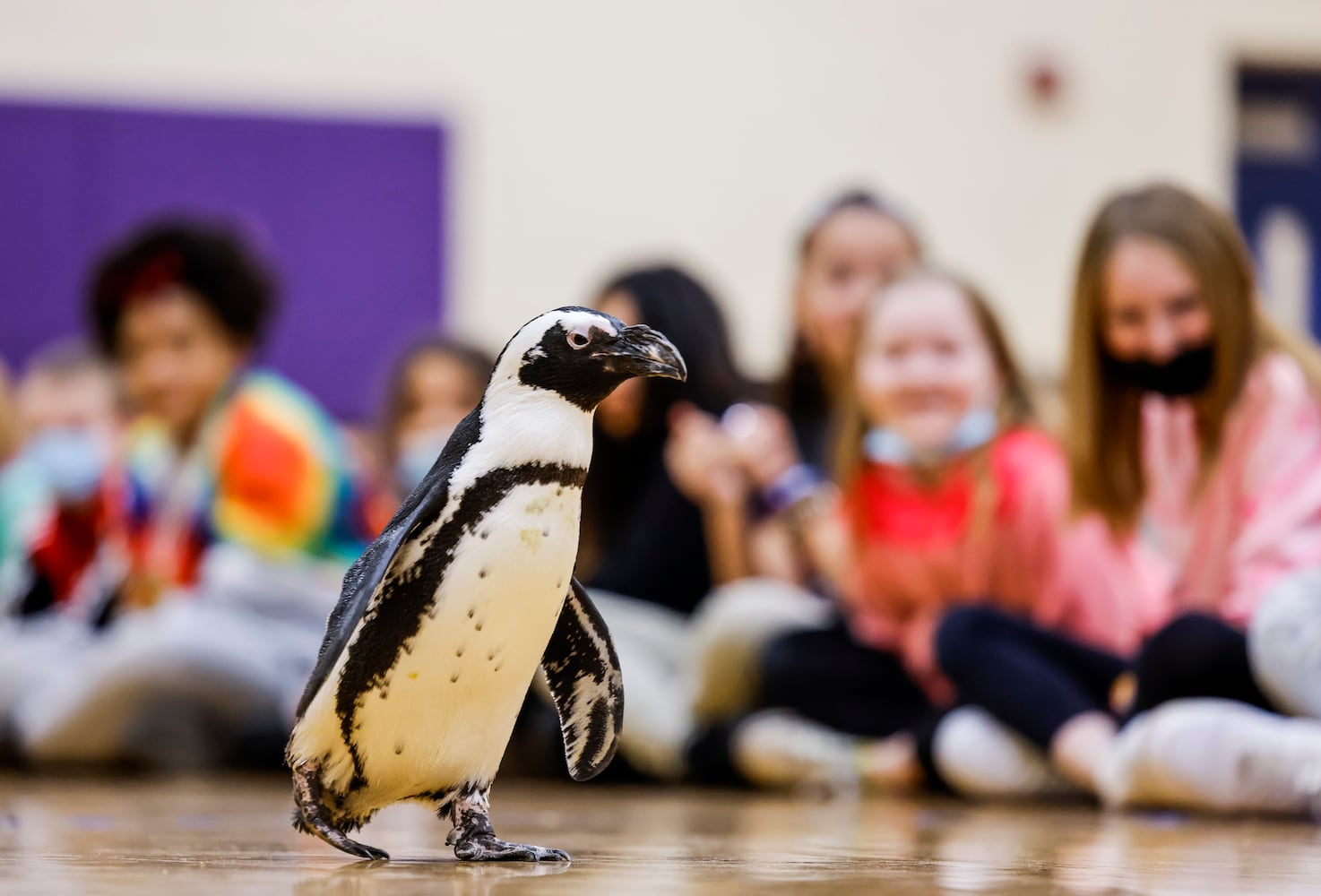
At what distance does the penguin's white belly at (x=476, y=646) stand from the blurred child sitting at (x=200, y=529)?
1.57 m

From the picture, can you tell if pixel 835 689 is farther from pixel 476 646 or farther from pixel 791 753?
pixel 476 646

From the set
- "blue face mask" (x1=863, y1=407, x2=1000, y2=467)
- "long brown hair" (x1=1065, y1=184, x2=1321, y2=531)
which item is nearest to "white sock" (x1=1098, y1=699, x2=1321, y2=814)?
"long brown hair" (x1=1065, y1=184, x2=1321, y2=531)

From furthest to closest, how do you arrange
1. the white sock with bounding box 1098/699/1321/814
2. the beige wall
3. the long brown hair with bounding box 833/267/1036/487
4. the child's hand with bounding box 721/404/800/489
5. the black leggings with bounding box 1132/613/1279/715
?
the beige wall → the child's hand with bounding box 721/404/800/489 → the long brown hair with bounding box 833/267/1036/487 → the black leggings with bounding box 1132/613/1279/715 → the white sock with bounding box 1098/699/1321/814

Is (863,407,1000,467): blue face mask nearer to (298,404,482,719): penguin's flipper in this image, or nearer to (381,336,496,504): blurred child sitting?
(381,336,496,504): blurred child sitting

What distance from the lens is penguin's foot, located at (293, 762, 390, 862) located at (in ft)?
3.41

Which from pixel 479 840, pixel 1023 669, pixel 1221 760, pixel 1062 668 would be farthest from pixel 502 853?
pixel 1062 668

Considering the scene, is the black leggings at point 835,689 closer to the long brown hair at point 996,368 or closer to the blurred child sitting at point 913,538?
the blurred child sitting at point 913,538

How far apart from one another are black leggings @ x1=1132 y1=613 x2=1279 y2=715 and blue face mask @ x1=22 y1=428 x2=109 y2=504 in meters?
2.10

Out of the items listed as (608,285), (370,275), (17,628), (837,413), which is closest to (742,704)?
(837,413)

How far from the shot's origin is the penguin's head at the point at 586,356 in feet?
3.35

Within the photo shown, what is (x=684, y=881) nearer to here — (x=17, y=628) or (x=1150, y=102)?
(x=17, y=628)

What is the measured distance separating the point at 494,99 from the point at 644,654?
3106mm

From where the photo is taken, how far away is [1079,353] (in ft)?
6.90

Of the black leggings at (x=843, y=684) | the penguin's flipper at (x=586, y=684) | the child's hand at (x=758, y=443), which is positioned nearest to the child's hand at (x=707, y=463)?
the child's hand at (x=758, y=443)
